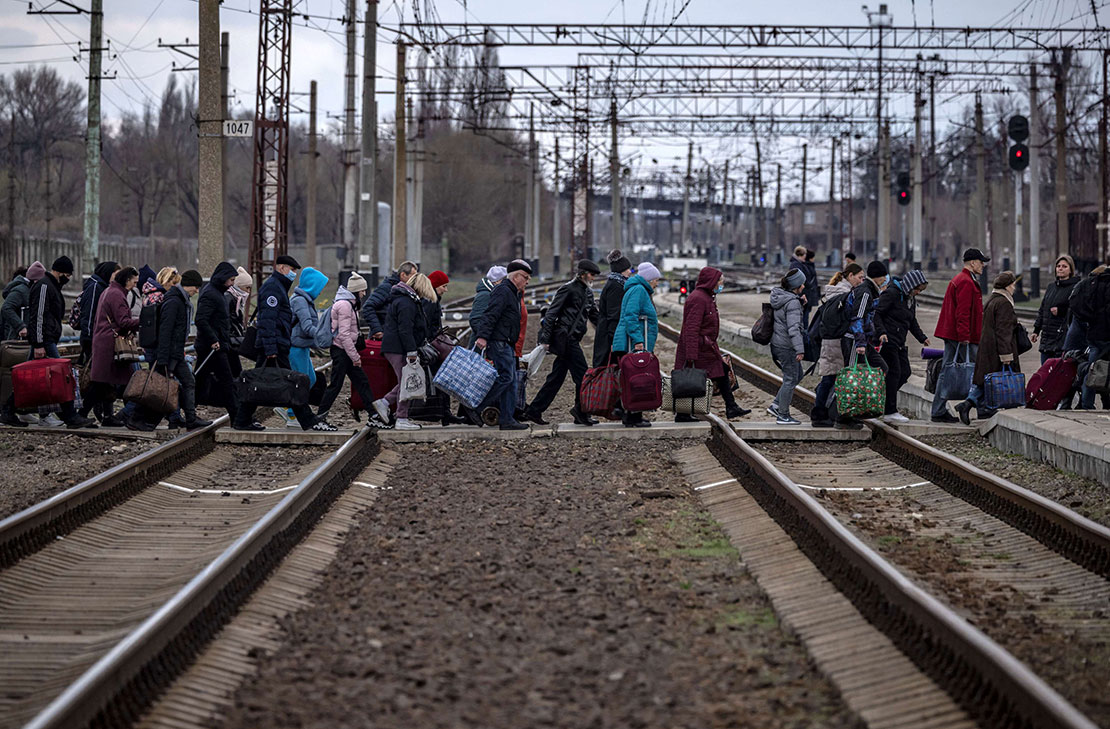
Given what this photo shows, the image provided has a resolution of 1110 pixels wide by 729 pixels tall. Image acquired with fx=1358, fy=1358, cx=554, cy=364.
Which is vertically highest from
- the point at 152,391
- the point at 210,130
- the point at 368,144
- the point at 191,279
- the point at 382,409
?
the point at 368,144

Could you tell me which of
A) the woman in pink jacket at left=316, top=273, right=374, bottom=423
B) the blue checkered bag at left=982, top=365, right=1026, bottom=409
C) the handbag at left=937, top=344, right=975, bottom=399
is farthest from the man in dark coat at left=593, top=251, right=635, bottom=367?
the blue checkered bag at left=982, top=365, right=1026, bottom=409

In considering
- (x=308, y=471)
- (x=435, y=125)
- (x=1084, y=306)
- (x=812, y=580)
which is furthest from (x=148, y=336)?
(x=435, y=125)

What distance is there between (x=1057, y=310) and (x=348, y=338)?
757cm

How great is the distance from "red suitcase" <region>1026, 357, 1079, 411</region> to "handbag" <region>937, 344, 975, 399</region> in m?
0.86

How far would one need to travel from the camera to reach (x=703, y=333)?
13.8m

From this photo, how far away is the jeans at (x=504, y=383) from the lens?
1331cm

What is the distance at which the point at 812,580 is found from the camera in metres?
7.57

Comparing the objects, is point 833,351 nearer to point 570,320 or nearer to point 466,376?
point 570,320

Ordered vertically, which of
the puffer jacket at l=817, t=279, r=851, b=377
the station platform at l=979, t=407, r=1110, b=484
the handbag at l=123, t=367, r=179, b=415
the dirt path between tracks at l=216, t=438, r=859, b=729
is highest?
the puffer jacket at l=817, t=279, r=851, b=377

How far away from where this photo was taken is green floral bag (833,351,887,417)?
13320 millimetres

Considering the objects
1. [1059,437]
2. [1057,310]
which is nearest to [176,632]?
[1059,437]

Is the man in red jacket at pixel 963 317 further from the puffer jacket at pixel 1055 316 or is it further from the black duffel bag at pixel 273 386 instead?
the black duffel bag at pixel 273 386

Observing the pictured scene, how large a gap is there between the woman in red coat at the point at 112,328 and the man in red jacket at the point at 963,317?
814 centimetres

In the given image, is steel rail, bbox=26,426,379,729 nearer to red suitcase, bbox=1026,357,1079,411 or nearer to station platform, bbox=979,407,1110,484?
station platform, bbox=979,407,1110,484
